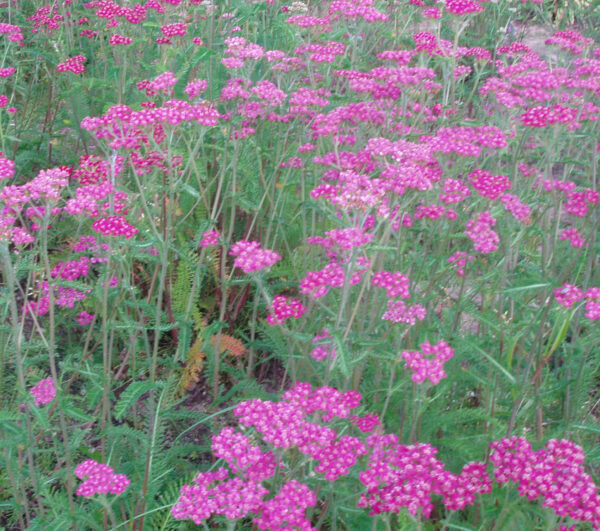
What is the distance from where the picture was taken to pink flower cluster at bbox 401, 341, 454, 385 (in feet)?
7.73

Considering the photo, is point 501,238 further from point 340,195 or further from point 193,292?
point 193,292

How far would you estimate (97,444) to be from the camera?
3.59 m

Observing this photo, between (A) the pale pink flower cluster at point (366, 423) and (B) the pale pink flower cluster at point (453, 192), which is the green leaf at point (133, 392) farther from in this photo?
(B) the pale pink flower cluster at point (453, 192)

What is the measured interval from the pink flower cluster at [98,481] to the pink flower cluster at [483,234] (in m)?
1.66

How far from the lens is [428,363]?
240cm

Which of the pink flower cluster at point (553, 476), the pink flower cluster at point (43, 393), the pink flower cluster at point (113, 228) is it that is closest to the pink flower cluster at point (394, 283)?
the pink flower cluster at point (553, 476)

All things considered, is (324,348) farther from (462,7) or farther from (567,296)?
(462,7)

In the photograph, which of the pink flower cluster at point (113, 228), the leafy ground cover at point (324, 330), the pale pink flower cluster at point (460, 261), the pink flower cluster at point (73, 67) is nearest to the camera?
the leafy ground cover at point (324, 330)

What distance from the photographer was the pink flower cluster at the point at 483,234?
2.81m

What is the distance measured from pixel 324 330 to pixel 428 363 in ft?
1.34

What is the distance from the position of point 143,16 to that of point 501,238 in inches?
108

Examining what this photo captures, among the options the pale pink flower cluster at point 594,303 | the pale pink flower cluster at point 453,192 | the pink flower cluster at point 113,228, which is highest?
the pale pink flower cluster at point 453,192

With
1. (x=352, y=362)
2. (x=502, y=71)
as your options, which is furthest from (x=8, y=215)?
(x=502, y=71)

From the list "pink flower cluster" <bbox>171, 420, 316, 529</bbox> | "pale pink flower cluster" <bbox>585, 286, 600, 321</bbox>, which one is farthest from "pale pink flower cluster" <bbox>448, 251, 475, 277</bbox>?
"pink flower cluster" <bbox>171, 420, 316, 529</bbox>
